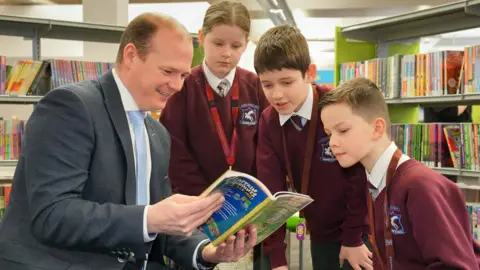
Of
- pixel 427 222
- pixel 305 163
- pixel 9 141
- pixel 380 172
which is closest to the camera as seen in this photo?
pixel 427 222

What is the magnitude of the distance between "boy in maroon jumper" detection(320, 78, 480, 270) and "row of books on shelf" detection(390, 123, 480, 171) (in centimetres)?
199

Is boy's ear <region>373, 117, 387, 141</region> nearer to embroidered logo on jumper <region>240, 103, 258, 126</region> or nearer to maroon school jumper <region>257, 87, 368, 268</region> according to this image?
maroon school jumper <region>257, 87, 368, 268</region>

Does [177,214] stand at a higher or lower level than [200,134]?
lower

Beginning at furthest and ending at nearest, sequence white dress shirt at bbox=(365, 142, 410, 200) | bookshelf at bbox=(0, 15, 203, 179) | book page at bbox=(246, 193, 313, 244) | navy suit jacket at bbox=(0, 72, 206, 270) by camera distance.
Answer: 1. bookshelf at bbox=(0, 15, 203, 179)
2. white dress shirt at bbox=(365, 142, 410, 200)
3. book page at bbox=(246, 193, 313, 244)
4. navy suit jacket at bbox=(0, 72, 206, 270)

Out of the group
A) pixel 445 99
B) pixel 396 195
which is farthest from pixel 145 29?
pixel 445 99

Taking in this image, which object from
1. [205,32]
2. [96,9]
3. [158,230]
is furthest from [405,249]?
[96,9]

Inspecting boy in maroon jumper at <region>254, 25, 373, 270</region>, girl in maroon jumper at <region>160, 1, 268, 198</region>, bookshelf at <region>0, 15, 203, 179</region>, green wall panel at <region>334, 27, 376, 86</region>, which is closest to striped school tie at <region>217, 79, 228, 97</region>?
girl in maroon jumper at <region>160, 1, 268, 198</region>

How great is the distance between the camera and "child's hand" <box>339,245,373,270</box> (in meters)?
2.00

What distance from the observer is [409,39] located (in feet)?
14.5

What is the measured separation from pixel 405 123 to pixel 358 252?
2544mm

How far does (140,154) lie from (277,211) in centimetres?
46

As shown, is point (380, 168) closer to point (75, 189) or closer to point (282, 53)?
point (282, 53)

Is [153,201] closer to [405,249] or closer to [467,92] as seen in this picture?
[405,249]

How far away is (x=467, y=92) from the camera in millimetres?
3490
